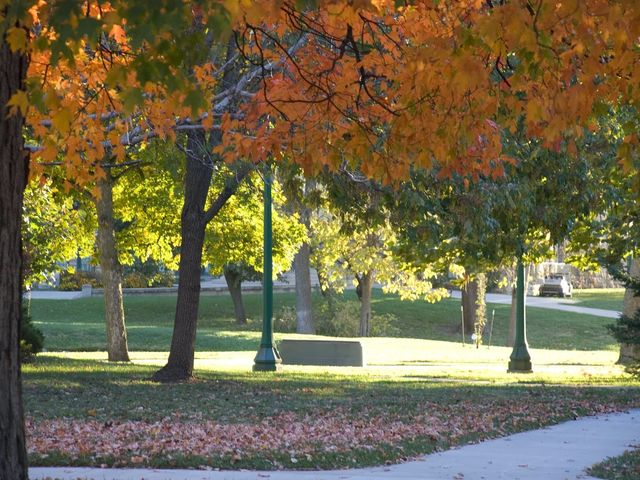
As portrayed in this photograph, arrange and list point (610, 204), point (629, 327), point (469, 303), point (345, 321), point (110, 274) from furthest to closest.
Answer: point (469, 303), point (345, 321), point (110, 274), point (610, 204), point (629, 327)

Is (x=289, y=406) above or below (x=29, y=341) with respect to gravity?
below

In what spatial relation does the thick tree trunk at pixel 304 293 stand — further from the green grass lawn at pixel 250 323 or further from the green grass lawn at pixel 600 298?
the green grass lawn at pixel 600 298

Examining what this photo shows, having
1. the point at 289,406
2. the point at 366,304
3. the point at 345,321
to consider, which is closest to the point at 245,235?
the point at 366,304

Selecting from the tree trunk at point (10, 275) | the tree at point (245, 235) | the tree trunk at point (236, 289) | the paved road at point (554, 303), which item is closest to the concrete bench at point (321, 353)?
the tree at point (245, 235)

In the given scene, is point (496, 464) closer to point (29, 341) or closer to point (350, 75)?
point (350, 75)

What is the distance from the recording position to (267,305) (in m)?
22.0

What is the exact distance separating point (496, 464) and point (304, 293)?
30.8 meters

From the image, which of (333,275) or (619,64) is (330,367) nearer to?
(333,275)

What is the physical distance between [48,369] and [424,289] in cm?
2221

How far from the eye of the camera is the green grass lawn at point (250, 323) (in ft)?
116

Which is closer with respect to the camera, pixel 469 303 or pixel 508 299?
pixel 469 303

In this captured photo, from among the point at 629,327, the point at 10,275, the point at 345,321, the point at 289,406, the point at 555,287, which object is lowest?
the point at 289,406

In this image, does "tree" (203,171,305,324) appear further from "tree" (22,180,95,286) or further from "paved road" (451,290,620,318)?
"paved road" (451,290,620,318)

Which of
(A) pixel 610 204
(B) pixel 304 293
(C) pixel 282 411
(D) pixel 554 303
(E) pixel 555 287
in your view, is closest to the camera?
(C) pixel 282 411
